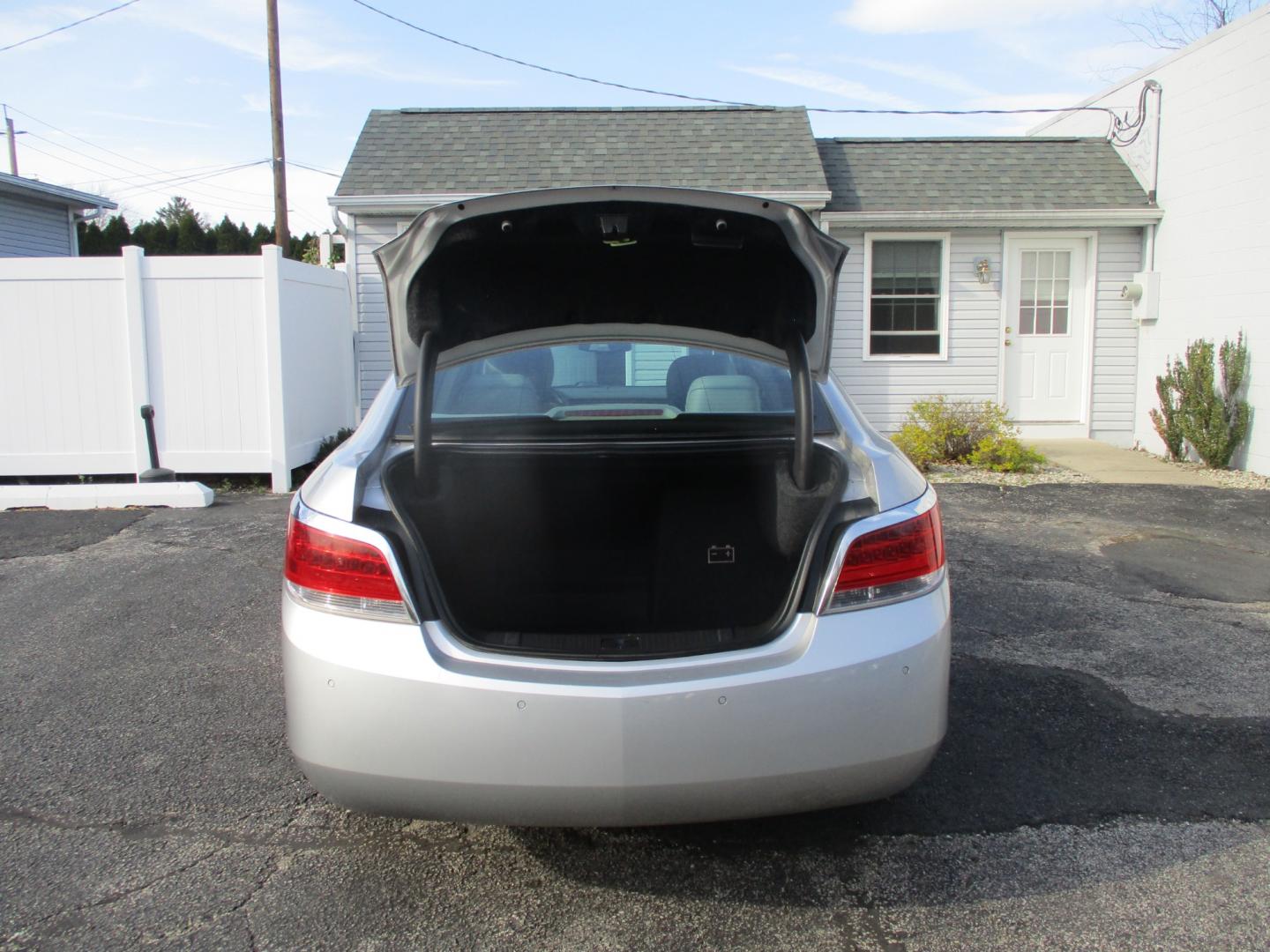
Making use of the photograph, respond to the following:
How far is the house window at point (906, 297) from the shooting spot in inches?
440

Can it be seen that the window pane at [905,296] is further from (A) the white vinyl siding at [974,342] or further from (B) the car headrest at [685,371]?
(B) the car headrest at [685,371]

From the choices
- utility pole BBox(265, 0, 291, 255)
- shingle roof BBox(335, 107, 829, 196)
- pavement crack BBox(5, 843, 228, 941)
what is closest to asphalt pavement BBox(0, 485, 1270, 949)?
pavement crack BBox(5, 843, 228, 941)

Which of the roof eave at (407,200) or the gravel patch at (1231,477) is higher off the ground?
the roof eave at (407,200)

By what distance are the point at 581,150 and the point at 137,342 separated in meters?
5.64

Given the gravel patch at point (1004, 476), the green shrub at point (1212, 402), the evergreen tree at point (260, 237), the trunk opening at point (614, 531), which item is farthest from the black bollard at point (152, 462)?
the evergreen tree at point (260, 237)

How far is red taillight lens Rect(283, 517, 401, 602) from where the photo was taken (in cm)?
229

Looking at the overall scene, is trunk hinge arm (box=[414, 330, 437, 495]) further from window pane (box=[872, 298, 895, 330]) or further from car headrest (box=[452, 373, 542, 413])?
window pane (box=[872, 298, 895, 330])

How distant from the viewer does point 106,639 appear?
4602mm

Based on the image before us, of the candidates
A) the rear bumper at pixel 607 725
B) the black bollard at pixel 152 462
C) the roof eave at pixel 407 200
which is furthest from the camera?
the roof eave at pixel 407 200

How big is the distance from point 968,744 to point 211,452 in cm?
716

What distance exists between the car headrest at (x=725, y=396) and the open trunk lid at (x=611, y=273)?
9.3 inches

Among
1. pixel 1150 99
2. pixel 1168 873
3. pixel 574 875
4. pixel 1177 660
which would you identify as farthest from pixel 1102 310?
pixel 574 875

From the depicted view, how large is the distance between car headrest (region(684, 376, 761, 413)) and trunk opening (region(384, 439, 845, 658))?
28cm

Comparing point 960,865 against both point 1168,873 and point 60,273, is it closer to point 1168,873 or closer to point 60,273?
point 1168,873
